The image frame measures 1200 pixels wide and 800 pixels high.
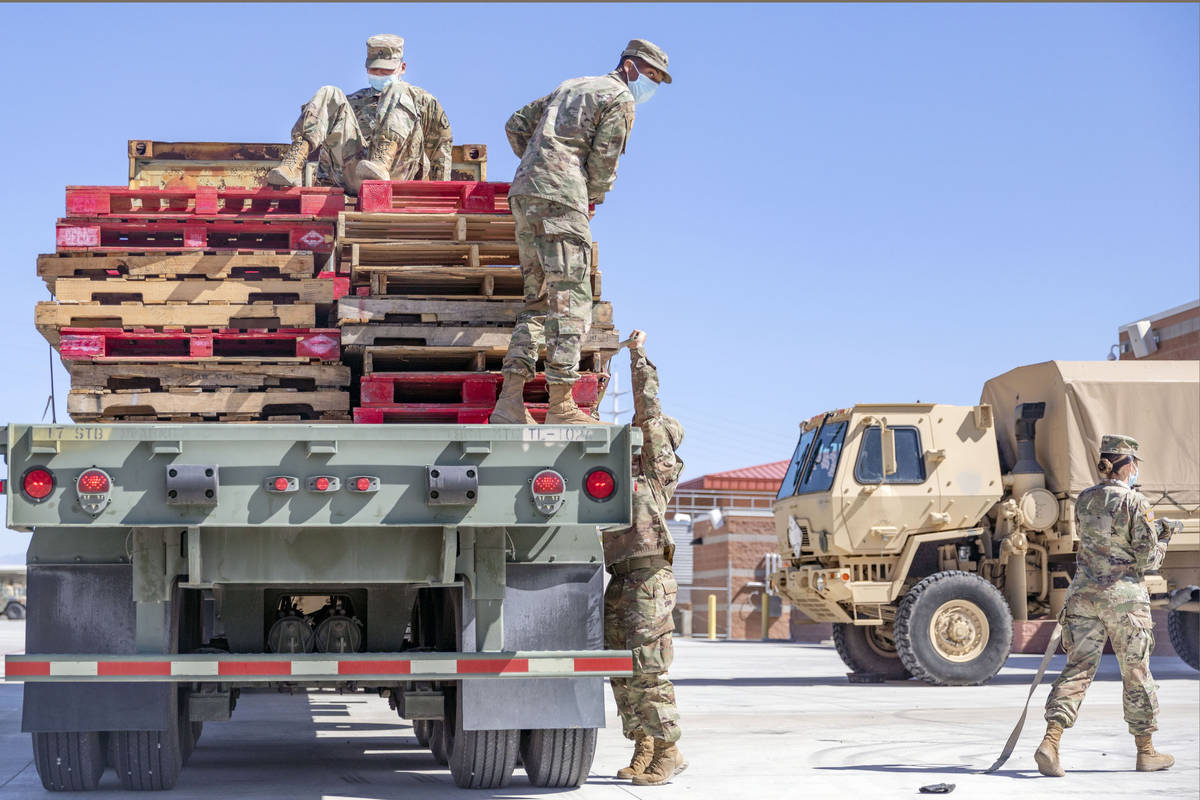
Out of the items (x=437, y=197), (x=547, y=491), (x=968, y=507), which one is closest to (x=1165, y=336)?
(x=968, y=507)

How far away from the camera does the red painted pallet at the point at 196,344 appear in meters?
7.85

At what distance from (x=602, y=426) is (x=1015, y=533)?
1126 cm

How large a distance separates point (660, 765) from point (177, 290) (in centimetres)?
379

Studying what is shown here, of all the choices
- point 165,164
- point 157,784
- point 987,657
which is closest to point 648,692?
point 157,784

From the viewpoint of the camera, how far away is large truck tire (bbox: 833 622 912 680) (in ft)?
56.0

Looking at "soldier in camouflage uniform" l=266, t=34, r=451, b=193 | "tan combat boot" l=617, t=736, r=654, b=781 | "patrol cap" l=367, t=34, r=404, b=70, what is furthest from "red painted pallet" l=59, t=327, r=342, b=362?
"patrol cap" l=367, t=34, r=404, b=70

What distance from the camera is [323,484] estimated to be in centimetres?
599

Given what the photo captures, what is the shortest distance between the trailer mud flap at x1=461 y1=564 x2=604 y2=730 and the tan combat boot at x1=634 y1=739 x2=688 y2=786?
43.9 inches

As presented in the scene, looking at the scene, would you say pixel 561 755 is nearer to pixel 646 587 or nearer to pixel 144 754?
pixel 646 587

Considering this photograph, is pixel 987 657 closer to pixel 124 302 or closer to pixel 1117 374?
pixel 1117 374

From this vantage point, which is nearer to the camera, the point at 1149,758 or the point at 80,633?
the point at 80,633

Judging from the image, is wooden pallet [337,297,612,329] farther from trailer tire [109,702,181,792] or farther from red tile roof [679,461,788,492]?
red tile roof [679,461,788,492]

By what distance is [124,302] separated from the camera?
8180 mm

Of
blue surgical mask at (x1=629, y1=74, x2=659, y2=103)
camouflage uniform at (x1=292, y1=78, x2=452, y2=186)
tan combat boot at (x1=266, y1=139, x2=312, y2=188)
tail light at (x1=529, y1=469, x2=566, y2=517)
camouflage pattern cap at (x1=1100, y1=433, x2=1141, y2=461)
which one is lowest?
tail light at (x1=529, y1=469, x2=566, y2=517)
